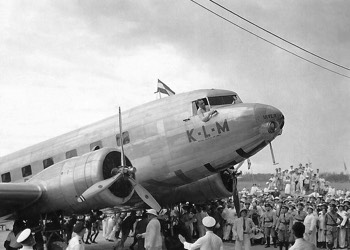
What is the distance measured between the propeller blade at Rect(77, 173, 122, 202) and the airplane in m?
0.02

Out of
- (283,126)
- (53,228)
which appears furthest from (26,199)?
(283,126)

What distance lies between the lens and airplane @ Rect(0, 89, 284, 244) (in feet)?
37.1

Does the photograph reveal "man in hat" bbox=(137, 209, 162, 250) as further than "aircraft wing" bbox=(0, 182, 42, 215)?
No

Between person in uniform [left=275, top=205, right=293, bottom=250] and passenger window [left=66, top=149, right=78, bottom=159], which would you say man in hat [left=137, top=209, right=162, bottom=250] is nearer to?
passenger window [left=66, top=149, right=78, bottom=159]

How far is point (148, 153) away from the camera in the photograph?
12.6m

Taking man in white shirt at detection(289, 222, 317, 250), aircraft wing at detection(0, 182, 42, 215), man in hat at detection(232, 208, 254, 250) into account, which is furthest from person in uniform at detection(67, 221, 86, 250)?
man in hat at detection(232, 208, 254, 250)

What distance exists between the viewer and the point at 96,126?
46.0 ft

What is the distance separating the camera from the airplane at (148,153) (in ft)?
37.1

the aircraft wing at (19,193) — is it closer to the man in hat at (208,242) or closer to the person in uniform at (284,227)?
the man in hat at (208,242)

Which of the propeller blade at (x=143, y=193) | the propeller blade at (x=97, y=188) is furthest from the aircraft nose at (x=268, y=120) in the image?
the propeller blade at (x=97, y=188)

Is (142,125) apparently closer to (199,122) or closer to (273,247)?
(199,122)

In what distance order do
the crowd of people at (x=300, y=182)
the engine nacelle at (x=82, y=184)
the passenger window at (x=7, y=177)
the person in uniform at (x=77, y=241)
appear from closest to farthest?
the person in uniform at (x=77, y=241) < the engine nacelle at (x=82, y=184) < the passenger window at (x=7, y=177) < the crowd of people at (x=300, y=182)

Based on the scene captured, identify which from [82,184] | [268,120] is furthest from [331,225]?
[82,184]

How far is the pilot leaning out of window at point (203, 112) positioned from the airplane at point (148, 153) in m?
0.09
